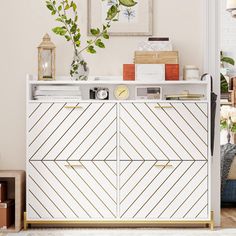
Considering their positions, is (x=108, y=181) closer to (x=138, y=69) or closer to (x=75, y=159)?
(x=75, y=159)

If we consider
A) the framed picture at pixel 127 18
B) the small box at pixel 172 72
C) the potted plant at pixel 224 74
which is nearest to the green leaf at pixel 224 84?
the potted plant at pixel 224 74

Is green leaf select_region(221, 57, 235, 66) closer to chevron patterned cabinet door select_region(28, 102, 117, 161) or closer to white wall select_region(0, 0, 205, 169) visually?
white wall select_region(0, 0, 205, 169)

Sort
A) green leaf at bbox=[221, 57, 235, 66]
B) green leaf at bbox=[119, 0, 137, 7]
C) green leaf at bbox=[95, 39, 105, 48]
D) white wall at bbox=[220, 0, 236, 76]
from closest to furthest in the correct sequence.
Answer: green leaf at bbox=[95, 39, 105, 48] → green leaf at bbox=[119, 0, 137, 7] → green leaf at bbox=[221, 57, 235, 66] → white wall at bbox=[220, 0, 236, 76]

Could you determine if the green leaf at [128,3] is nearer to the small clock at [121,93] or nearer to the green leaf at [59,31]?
the green leaf at [59,31]

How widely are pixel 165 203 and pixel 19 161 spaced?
1313 millimetres

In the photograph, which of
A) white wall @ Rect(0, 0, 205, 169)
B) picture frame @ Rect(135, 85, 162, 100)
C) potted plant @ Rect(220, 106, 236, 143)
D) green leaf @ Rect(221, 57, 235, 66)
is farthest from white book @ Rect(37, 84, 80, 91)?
green leaf @ Rect(221, 57, 235, 66)

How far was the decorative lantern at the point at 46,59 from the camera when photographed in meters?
4.84

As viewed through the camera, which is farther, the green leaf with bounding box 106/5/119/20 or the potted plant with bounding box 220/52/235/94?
the potted plant with bounding box 220/52/235/94

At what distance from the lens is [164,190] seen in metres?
4.68

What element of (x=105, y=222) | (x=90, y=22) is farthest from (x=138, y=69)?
(x=105, y=222)

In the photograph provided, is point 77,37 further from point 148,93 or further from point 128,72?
point 148,93

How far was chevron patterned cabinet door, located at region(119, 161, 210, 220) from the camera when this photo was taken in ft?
15.3

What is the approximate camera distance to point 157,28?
5.02 m

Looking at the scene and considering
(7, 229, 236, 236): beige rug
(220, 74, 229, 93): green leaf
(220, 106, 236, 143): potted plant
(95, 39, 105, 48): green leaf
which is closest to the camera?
(7, 229, 236, 236): beige rug
